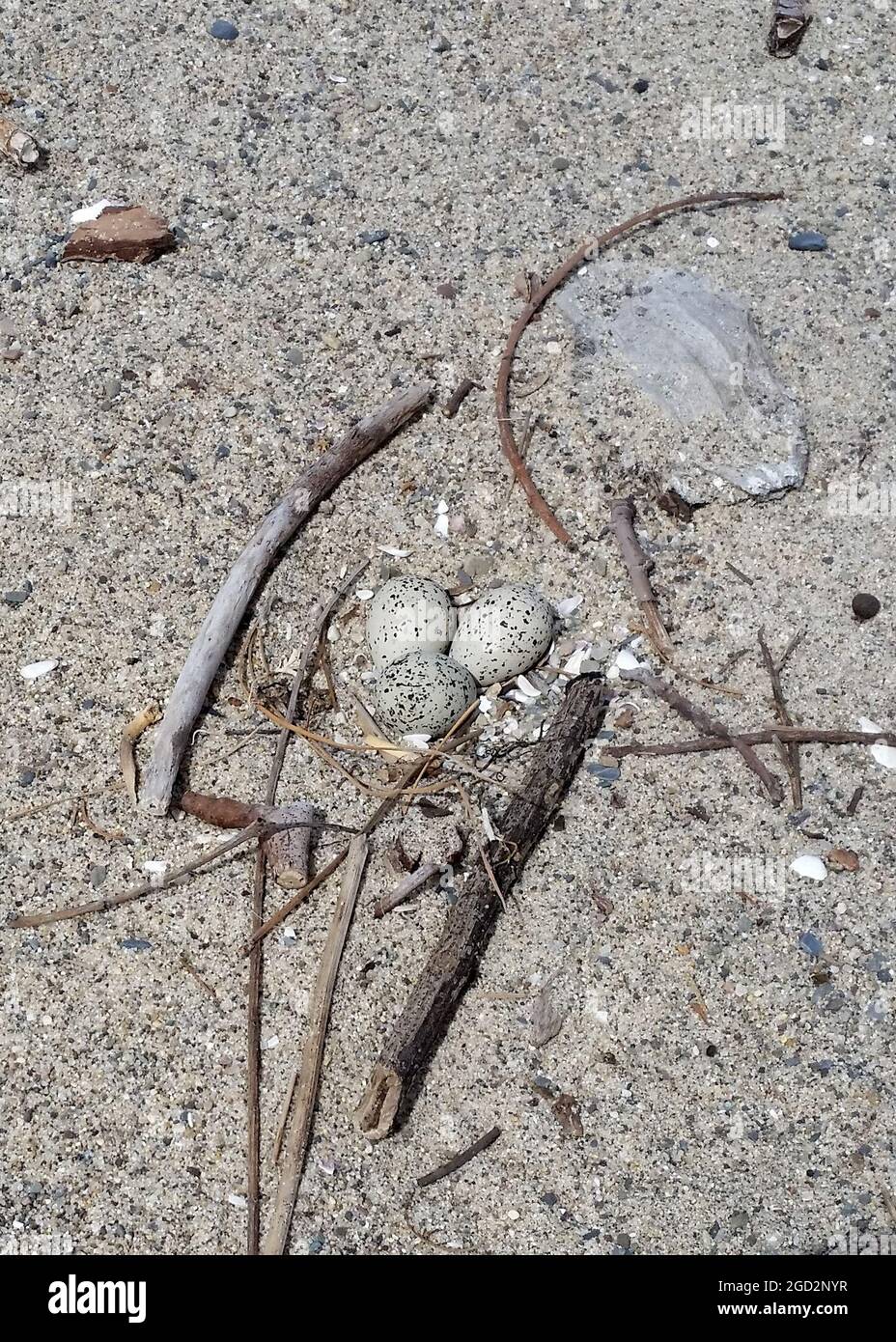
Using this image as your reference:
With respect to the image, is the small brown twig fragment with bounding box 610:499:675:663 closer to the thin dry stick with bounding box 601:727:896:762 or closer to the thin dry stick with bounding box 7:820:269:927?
the thin dry stick with bounding box 601:727:896:762

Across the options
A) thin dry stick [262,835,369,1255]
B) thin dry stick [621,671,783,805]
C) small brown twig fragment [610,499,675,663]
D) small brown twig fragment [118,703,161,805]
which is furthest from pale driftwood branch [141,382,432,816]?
thin dry stick [621,671,783,805]

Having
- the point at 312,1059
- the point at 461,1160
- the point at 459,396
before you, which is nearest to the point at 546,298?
the point at 459,396

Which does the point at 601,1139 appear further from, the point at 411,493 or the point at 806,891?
the point at 411,493

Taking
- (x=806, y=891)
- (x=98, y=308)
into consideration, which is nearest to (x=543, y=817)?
(x=806, y=891)

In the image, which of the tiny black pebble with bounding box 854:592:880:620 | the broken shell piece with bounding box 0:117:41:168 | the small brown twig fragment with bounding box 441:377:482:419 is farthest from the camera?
the broken shell piece with bounding box 0:117:41:168

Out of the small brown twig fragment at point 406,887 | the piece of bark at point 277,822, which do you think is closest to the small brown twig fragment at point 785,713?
the small brown twig fragment at point 406,887
